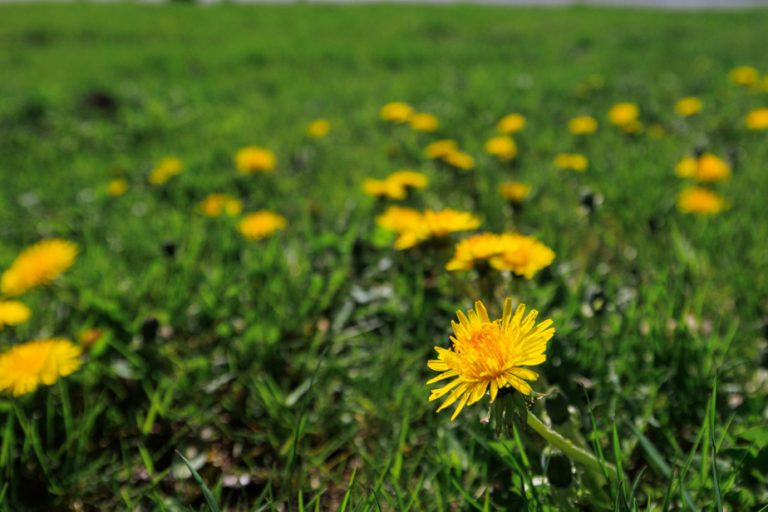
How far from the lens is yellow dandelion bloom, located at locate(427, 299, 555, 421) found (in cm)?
67

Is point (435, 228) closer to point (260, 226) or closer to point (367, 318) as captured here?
point (367, 318)

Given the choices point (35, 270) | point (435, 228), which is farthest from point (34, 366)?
point (435, 228)

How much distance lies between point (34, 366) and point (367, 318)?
77 centimetres

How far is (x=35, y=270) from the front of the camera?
1490mm

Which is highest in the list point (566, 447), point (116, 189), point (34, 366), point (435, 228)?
point (435, 228)

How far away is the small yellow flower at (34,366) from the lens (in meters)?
1.12

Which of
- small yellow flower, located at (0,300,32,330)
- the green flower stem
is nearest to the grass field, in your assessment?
the green flower stem

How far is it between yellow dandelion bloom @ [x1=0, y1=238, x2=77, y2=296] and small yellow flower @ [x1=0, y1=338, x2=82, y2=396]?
319mm

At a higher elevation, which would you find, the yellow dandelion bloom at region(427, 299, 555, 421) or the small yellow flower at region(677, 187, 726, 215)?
the yellow dandelion bloom at region(427, 299, 555, 421)

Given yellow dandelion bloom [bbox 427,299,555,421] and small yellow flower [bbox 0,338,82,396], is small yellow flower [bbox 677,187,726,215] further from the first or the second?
small yellow flower [bbox 0,338,82,396]

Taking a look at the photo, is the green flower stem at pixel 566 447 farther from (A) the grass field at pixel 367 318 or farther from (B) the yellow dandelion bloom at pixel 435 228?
(B) the yellow dandelion bloom at pixel 435 228

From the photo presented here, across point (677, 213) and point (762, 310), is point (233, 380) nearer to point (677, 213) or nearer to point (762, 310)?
point (762, 310)

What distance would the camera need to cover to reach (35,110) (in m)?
4.08

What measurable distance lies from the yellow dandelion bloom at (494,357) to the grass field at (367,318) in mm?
219
